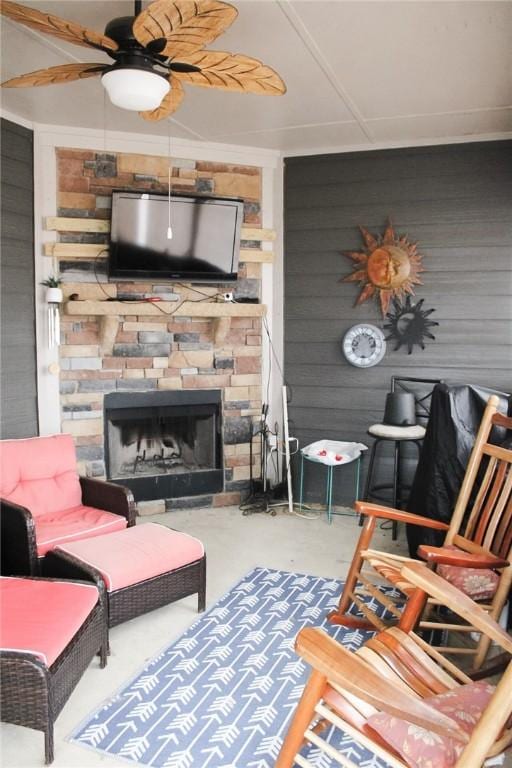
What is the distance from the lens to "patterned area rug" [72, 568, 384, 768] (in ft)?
6.44

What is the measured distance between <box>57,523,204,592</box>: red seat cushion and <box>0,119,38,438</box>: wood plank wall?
144 cm

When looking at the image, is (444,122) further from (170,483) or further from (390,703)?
(390,703)

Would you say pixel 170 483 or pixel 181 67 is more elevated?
pixel 181 67

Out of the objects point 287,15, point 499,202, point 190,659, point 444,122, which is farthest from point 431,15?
point 190,659

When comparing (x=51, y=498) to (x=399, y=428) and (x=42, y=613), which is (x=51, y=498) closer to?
(x=42, y=613)

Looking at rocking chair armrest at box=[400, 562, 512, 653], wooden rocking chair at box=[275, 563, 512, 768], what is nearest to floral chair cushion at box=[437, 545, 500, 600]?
wooden rocking chair at box=[275, 563, 512, 768]

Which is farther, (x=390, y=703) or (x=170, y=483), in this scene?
(x=170, y=483)

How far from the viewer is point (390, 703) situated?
131 centimetres

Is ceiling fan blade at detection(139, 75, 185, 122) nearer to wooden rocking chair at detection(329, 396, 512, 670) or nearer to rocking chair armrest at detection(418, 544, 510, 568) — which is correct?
wooden rocking chair at detection(329, 396, 512, 670)

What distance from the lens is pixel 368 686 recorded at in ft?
4.41

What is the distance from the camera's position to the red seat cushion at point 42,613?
6.33ft

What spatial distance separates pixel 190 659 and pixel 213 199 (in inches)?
113

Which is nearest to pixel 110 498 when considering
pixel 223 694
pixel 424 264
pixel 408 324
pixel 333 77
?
pixel 223 694

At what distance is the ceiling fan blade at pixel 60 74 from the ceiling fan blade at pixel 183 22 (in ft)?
1.11
